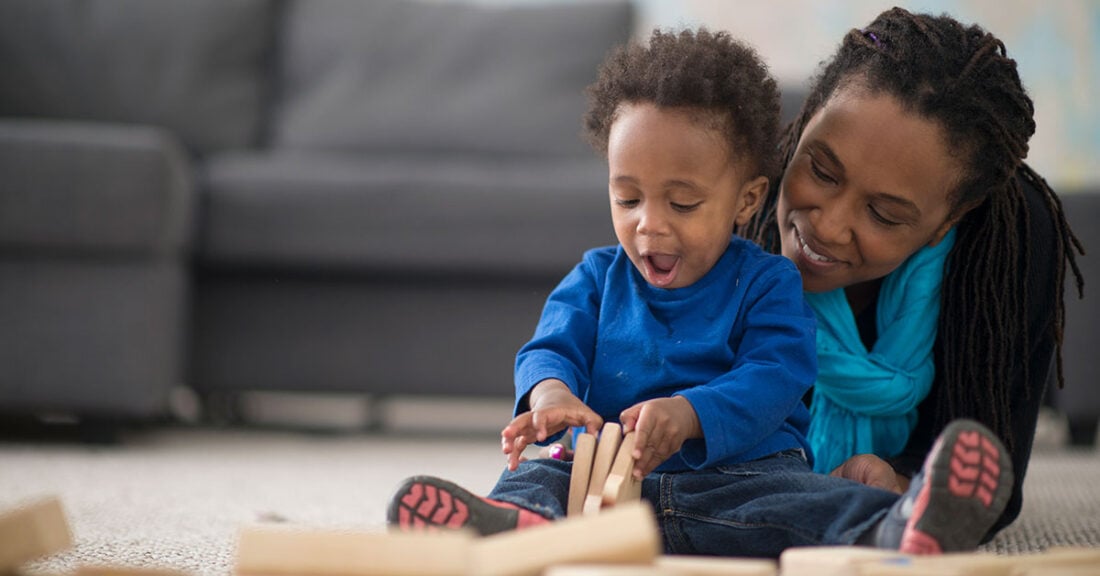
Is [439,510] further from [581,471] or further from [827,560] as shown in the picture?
[827,560]

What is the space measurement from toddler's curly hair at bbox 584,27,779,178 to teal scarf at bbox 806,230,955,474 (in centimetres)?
21

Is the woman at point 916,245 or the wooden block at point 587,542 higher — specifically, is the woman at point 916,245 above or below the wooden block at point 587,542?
above

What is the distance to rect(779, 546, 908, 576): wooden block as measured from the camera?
2.41ft

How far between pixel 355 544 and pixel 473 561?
0.07 metres

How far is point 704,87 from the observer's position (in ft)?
3.39

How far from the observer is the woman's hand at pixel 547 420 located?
944 millimetres

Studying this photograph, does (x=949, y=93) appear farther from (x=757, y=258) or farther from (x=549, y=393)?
(x=549, y=393)

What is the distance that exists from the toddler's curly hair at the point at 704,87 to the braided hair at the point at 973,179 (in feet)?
0.51

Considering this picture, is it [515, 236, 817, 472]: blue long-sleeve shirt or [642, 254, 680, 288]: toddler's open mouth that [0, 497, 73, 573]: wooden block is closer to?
[515, 236, 817, 472]: blue long-sleeve shirt

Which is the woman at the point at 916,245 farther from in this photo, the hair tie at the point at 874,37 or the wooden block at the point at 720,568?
the wooden block at the point at 720,568

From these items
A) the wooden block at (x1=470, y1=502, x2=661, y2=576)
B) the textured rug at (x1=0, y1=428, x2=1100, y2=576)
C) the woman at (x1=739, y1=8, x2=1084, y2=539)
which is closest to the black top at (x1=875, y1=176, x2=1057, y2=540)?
the woman at (x1=739, y1=8, x2=1084, y2=539)

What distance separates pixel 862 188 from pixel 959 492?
42 cm

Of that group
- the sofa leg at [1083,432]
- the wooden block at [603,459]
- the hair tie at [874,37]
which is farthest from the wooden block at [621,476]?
the sofa leg at [1083,432]


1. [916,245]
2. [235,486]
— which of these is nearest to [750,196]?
[916,245]
